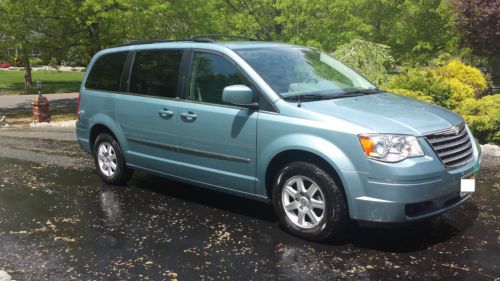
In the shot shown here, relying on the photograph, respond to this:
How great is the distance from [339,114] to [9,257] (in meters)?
3.11

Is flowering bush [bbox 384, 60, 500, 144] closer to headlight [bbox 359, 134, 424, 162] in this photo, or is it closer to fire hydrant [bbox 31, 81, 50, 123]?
headlight [bbox 359, 134, 424, 162]

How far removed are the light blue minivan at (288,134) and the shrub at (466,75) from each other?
20.1 ft

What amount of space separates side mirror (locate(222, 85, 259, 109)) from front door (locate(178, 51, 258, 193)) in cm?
17

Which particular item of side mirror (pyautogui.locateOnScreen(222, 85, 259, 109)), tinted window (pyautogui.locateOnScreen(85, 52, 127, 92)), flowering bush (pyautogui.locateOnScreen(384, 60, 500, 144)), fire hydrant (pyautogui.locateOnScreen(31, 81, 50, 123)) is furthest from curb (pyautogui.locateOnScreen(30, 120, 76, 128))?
side mirror (pyautogui.locateOnScreen(222, 85, 259, 109))

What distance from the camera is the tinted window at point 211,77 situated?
5.09 m

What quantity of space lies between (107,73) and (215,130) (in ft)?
7.67

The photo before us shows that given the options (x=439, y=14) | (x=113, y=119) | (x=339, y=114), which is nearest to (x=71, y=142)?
(x=113, y=119)

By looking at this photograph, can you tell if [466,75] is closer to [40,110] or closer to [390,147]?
[390,147]

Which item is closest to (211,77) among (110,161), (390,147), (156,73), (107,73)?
(156,73)

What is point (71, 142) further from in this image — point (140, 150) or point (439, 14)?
point (439, 14)

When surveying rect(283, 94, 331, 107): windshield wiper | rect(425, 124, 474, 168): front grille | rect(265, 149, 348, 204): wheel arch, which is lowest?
rect(265, 149, 348, 204): wheel arch

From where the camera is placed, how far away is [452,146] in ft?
14.3

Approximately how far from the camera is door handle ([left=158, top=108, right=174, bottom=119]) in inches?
217

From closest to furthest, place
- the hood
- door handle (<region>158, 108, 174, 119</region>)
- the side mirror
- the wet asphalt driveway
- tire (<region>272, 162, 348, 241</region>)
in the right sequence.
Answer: the wet asphalt driveway < the hood < tire (<region>272, 162, 348, 241</region>) < the side mirror < door handle (<region>158, 108, 174, 119</region>)
